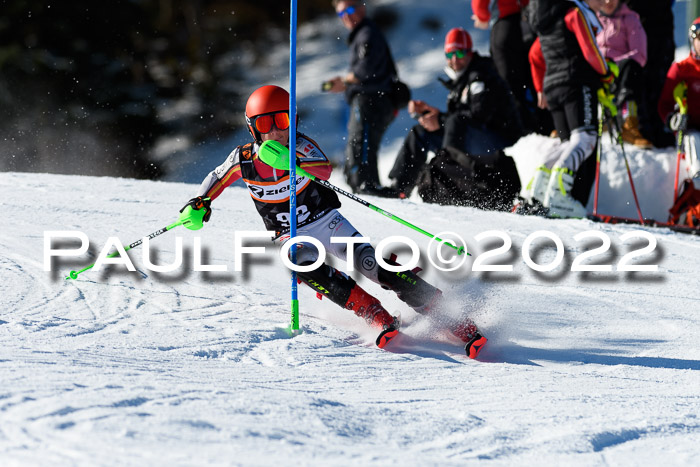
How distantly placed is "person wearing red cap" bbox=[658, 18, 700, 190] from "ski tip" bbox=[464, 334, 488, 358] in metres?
3.75

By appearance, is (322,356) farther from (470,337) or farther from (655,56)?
(655,56)

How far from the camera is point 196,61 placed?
16359 millimetres

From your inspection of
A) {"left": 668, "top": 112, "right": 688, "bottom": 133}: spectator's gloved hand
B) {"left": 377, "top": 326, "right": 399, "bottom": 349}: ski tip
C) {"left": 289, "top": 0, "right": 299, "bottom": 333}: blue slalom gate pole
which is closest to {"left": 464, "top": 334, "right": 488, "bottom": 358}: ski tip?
{"left": 377, "top": 326, "right": 399, "bottom": 349}: ski tip

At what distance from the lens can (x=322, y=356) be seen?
436cm

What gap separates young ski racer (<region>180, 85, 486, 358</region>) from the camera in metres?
4.71

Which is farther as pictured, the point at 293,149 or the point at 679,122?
the point at 679,122

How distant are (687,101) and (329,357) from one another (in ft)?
16.0

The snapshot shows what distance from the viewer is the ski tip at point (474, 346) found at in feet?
15.1

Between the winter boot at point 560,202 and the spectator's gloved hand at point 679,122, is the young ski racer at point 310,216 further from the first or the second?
the spectator's gloved hand at point 679,122

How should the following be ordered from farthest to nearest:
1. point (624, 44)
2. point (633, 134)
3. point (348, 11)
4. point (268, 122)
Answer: point (633, 134), point (348, 11), point (624, 44), point (268, 122)

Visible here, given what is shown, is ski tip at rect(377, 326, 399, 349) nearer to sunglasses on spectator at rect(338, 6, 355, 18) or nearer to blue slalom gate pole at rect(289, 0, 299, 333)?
blue slalom gate pole at rect(289, 0, 299, 333)

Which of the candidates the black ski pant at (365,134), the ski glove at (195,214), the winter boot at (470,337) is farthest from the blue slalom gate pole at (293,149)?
the black ski pant at (365,134)

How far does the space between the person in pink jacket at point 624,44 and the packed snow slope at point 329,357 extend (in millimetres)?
1429

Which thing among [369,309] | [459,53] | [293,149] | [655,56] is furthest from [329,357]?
[655,56]
